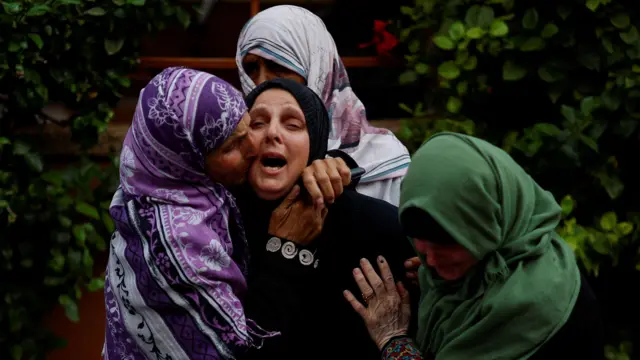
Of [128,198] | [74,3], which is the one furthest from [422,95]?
[128,198]

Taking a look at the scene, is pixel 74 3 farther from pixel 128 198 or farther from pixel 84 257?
pixel 128 198

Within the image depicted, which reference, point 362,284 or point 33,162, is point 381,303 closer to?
point 362,284

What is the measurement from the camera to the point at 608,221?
432 centimetres

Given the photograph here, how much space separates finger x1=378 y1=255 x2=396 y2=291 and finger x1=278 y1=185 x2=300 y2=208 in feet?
0.90

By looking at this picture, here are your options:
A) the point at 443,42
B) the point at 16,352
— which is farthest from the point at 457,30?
the point at 16,352

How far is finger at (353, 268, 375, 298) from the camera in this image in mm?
2525

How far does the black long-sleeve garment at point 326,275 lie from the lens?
246 cm

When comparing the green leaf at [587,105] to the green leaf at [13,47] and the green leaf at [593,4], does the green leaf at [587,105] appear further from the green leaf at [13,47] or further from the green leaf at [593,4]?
the green leaf at [13,47]

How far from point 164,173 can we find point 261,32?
1359 millimetres

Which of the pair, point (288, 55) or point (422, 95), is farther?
point (422, 95)

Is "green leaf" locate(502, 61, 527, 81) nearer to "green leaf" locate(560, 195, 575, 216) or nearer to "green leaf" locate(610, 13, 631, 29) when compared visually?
"green leaf" locate(610, 13, 631, 29)

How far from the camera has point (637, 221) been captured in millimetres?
4352

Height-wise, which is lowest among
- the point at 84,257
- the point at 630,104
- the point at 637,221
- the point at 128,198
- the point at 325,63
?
the point at 84,257

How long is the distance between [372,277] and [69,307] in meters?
2.25
